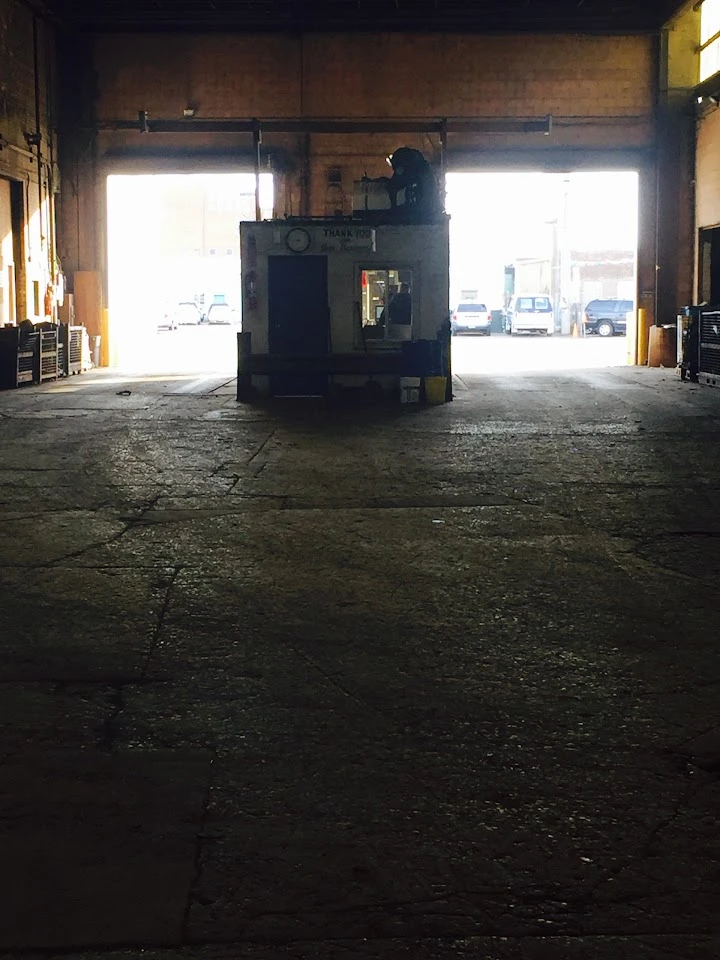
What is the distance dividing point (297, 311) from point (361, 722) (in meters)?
14.8

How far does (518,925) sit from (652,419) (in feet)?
40.1

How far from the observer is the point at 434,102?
24938mm

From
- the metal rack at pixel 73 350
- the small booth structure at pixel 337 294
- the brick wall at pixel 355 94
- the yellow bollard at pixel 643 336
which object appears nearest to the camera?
the small booth structure at pixel 337 294

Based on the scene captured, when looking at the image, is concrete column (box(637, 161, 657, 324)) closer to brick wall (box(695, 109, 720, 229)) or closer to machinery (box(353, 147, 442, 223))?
brick wall (box(695, 109, 720, 229))

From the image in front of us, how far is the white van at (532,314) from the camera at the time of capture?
46.6 m

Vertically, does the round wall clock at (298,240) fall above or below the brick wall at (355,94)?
below

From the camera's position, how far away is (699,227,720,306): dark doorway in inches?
993

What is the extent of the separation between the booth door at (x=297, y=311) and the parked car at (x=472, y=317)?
30593 millimetres

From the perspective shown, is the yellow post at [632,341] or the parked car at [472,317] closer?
the yellow post at [632,341]

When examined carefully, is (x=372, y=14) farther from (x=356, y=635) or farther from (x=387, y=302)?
(x=356, y=635)

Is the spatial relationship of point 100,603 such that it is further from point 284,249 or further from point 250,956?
point 284,249

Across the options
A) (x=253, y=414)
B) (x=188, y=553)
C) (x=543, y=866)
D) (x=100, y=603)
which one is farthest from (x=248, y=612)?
(x=253, y=414)

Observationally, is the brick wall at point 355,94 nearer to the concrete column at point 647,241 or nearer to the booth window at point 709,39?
the concrete column at point 647,241

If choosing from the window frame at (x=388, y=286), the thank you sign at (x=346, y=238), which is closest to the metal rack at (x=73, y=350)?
the thank you sign at (x=346, y=238)
